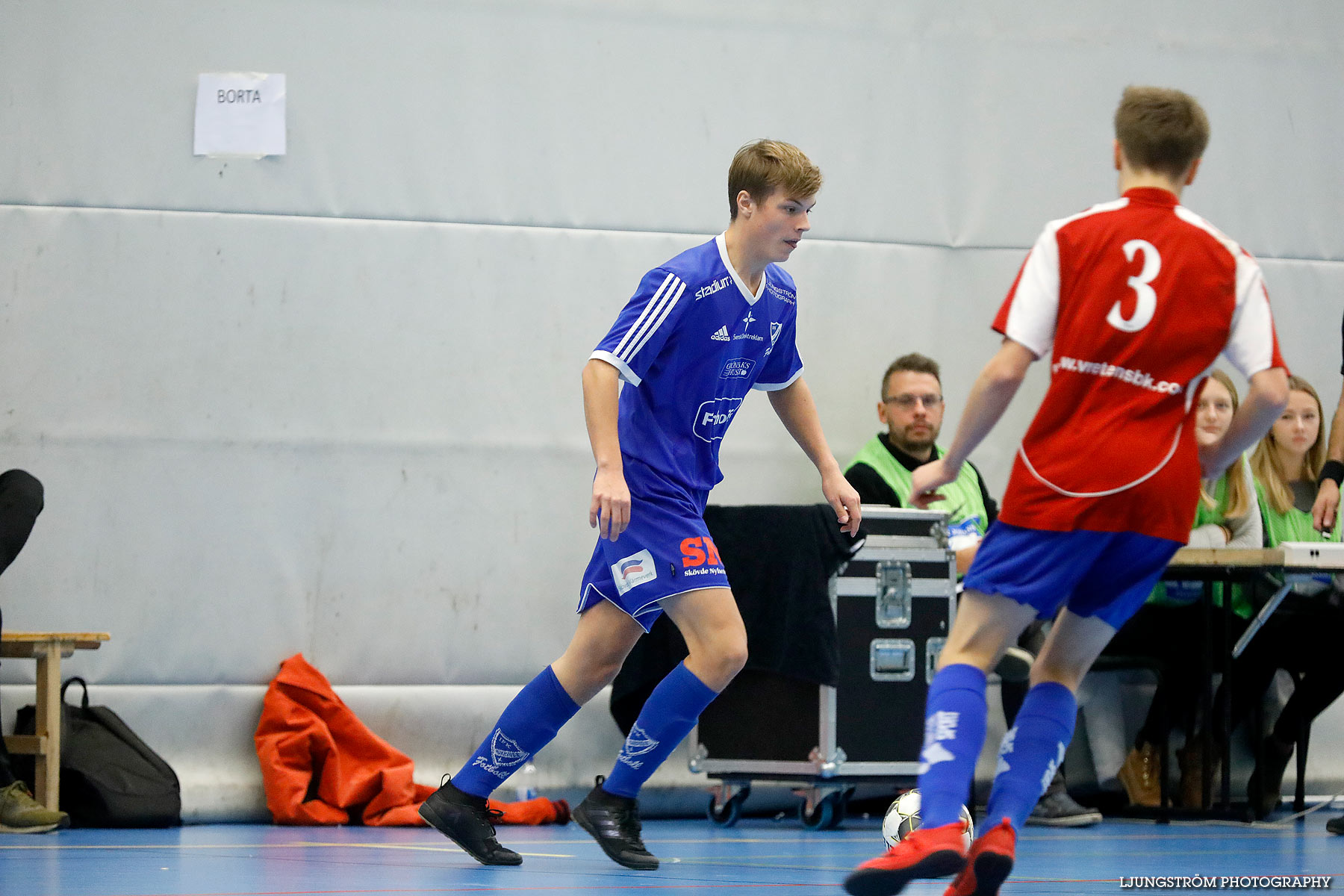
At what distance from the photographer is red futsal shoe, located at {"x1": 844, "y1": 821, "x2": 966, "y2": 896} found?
238 cm

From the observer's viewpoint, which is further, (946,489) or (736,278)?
(946,489)

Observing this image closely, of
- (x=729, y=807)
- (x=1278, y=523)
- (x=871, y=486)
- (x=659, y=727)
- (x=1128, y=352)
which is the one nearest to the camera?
(x=1128, y=352)

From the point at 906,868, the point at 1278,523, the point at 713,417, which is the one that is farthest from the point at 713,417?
the point at 1278,523

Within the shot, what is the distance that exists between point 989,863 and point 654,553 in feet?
4.59

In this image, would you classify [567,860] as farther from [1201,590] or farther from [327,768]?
[1201,590]

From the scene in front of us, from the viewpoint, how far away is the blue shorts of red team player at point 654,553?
360cm

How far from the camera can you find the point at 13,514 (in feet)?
16.4

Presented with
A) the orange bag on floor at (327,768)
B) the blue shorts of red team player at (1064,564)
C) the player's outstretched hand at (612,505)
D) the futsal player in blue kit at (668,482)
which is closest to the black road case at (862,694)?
the orange bag on floor at (327,768)

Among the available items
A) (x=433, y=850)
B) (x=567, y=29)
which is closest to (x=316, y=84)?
(x=567, y=29)

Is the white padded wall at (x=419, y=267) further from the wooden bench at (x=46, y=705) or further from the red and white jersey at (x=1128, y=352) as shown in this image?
the red and white jersey at (x=1128, y=352)

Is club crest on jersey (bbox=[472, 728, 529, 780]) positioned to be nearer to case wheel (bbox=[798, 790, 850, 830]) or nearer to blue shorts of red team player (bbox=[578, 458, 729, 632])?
blue shorts of red team player (bbox=[578, 458, 729, 632])

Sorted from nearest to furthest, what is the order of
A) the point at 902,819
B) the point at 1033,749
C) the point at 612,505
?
the point at 1033,749
the point at 612,505
the point at 902,819

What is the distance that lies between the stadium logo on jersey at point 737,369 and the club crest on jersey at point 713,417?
6 cm

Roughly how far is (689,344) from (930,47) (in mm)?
3383
